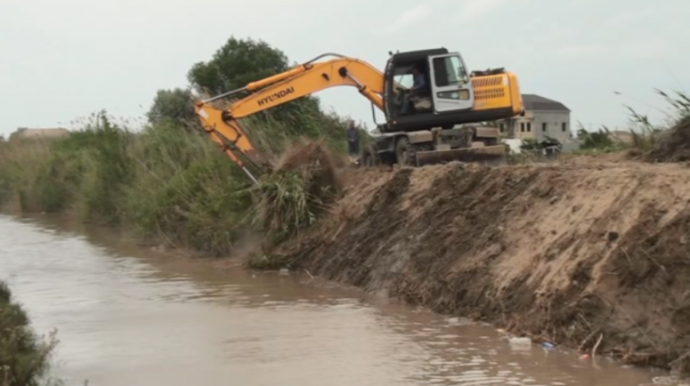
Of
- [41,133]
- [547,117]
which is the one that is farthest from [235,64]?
[547,117]

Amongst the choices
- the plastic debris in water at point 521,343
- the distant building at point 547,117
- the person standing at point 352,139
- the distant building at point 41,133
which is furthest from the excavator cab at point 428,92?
the distant building at point 547,117

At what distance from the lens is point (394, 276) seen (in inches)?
601

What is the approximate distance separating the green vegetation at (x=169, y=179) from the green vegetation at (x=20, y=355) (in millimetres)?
8956

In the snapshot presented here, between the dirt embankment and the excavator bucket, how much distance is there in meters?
1.32

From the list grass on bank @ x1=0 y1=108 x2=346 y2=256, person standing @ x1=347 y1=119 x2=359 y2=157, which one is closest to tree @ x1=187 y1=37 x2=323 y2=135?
grass on bank @ x1=0 y1=108 x2=346 y2=256

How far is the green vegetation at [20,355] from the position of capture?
858 centimetres

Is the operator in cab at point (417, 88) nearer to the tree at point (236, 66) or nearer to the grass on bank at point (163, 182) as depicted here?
the grass on bank at point (163, 182)

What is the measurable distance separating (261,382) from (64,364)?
2.34 metres

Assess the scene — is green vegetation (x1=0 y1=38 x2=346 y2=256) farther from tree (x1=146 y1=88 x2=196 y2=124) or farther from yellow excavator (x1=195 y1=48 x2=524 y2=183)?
tree (x1=146 y1=88 x2=196 y2=124)

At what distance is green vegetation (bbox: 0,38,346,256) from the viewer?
20.1 metres

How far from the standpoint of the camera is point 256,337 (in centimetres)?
1230

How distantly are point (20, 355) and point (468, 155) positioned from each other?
1205 cm

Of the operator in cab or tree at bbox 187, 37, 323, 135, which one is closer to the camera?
the operator in cab

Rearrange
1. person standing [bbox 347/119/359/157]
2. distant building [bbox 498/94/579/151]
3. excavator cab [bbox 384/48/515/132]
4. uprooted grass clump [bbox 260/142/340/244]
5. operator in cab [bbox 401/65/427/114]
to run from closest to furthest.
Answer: uprooted grass clump [bbox 260/142/340/244] → excavator cab [bbox 384/48/515/132] → operator in cab [bbox 401/65/427/114] → person standing [bbox 347/119/359/157] → distant building [bbox 498/94/579/151]
